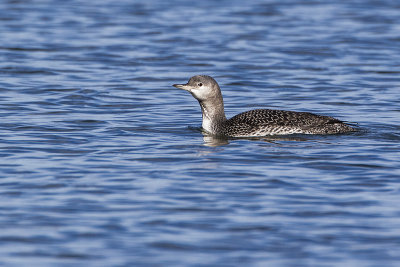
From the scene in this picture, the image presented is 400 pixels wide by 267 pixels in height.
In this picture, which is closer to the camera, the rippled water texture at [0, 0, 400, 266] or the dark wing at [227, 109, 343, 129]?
the rippled water texture at [0, 0, 400, 266]

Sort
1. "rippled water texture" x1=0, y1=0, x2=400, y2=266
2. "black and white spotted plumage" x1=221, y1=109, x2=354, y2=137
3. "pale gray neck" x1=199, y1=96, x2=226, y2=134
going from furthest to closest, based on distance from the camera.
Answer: "pale gray neck" x1=199, y1=96, x2=226, y2=134 < "black and white spotted plumage" x1=221, y1=109, x2=354, y2=137 < "rippled water texture" x1=0, y1=0, x2=400, y2=266

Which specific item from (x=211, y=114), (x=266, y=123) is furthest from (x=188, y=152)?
(x=211, y=114)

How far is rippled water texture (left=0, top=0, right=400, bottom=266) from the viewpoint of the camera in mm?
7980

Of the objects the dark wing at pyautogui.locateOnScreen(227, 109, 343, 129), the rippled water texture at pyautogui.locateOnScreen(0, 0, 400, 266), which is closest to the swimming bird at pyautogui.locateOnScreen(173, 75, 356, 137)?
the dark wing at pyautogui.locateOnScreen(227, 109, 343, 129)

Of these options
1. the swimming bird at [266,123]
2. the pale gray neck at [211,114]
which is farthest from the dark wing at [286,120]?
the pale gray neck at [211,114]

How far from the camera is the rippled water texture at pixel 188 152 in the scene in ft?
26.2

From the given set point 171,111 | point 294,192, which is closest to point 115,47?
point 171,111

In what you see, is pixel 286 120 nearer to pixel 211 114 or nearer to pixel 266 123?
pixel 266 123

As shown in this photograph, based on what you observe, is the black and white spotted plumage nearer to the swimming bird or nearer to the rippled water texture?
the swimming bird

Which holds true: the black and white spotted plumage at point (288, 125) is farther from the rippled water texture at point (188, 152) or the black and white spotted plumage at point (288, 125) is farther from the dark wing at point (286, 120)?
the rippled water texture at point (188, 152)

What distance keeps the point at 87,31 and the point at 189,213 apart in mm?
17031

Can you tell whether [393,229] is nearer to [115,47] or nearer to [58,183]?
[58,183]

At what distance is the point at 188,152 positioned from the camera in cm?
1199

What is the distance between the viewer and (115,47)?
22562 mm
